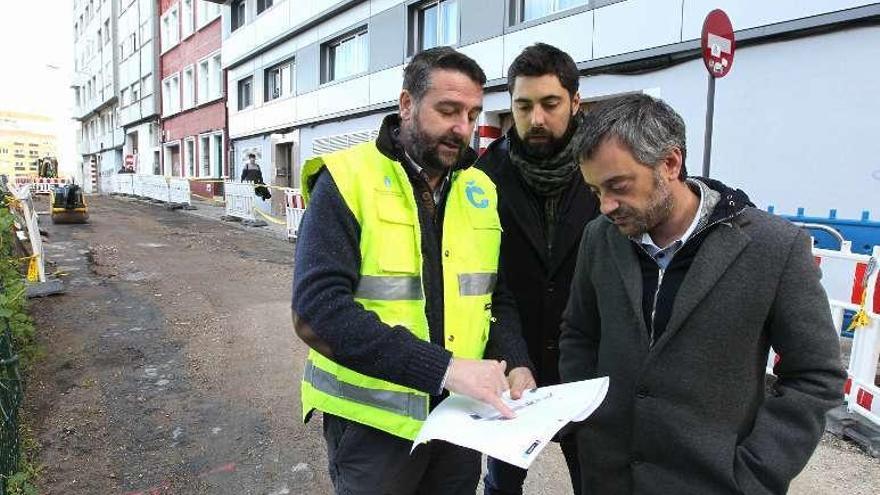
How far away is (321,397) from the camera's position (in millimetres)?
1738

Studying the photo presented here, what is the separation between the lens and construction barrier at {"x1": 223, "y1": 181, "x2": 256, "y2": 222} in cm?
1719

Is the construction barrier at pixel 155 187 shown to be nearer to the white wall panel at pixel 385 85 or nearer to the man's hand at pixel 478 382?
the white wall panel at pixel 385 85

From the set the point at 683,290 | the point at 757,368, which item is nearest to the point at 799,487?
the point at 757,368

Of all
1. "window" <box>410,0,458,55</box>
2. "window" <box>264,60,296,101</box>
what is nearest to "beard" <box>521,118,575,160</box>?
"window" <box>410,0,458,55</box>

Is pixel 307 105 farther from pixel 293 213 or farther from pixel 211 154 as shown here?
pixel 211 154

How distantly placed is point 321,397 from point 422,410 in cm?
31

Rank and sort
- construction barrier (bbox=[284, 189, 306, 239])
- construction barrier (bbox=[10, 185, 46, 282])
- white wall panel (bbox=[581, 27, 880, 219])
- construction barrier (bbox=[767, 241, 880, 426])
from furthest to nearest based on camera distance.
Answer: construction barrier (bbox=[284, 189, 306, 239])
construction barrier (bbox=[10, 185, 46, 282])
white wall panel (bbox=[581, 27, 880, 219])
construction barrier (bbox=[767, 241, 880, 426])

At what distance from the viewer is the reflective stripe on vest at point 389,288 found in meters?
1.63

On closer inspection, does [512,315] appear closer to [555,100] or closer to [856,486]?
[555,100]

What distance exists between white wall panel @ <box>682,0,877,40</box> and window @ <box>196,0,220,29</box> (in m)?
23.1

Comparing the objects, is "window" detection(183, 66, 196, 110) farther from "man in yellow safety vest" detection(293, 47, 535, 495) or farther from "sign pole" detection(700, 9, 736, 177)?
"man in yellow safety vest" detection(293, 47, 535, 495)

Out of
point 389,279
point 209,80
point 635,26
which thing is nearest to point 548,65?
point 389,279

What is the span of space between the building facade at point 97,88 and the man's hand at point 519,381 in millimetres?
41723

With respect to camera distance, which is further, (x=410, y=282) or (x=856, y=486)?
(x=856, y=486)
